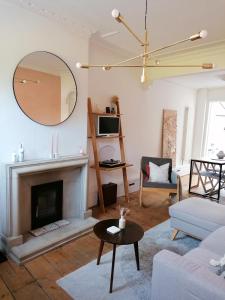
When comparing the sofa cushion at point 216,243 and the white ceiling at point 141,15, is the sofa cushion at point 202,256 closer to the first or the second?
the sofa cushion at point 216,243

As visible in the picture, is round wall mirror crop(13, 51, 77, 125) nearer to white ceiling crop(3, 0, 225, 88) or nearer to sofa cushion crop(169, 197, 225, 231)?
white ceiling crop(3, 0, 225, 88)

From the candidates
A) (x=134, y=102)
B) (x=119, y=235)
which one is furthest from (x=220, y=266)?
(x=134, y=102)

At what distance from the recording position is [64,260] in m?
2.53

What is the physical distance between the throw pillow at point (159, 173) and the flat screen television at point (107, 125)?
1008 mm

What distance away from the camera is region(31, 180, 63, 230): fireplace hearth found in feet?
9.90

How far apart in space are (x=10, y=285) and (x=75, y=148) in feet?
6.16

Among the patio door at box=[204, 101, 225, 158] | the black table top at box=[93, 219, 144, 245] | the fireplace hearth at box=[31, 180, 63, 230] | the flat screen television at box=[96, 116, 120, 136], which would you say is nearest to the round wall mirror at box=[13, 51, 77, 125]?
the flat screen television at box=[96, 116, 120, 136]

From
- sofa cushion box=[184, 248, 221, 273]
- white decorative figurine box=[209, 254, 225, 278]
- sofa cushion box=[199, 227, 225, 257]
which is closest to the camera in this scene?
white decorative figurine box=[209, 254, 225, 278]

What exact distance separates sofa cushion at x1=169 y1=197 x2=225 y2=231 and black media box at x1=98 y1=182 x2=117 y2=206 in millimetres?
1446

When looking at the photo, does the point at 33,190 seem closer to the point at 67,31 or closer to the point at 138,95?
the point at 67,31

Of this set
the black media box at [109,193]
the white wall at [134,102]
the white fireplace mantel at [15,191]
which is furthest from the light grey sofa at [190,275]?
the white wall at [134,102]

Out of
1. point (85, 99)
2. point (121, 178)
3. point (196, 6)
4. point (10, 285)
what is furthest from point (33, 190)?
point (196, 6)

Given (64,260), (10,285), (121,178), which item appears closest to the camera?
(10,285)

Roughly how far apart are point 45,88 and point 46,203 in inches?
63.2
